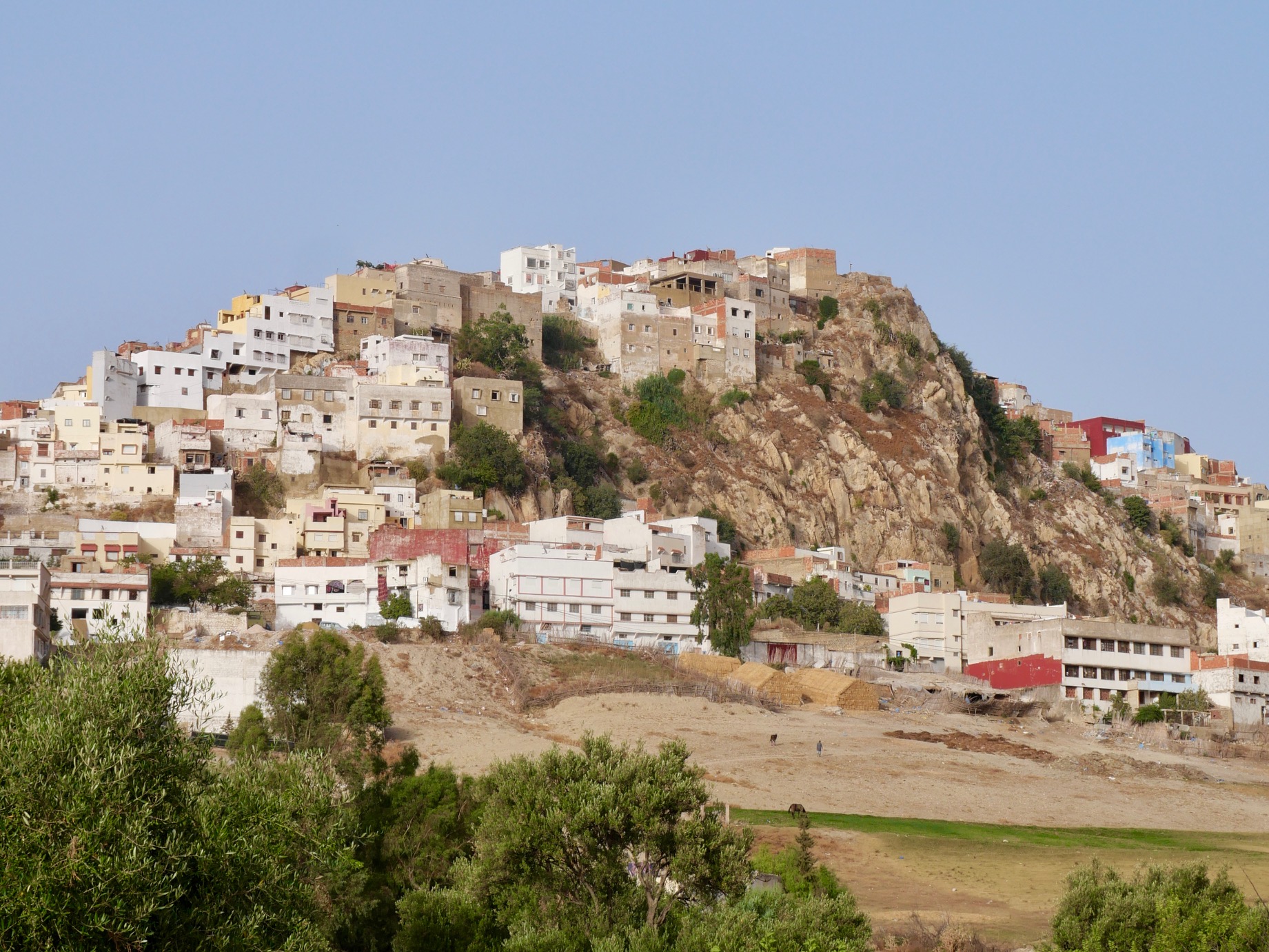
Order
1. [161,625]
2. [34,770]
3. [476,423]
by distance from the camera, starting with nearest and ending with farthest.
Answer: [34,770] < [161,625] < [476,423]

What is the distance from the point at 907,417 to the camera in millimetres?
106500

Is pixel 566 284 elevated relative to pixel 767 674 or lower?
elevated

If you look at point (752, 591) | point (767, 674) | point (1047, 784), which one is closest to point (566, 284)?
point (752, 591)

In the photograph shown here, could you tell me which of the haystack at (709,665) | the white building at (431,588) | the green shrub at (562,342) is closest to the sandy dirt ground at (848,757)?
the white building at (431,588)

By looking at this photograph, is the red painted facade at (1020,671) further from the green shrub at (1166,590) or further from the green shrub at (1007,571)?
the green shrub at (1166,590)

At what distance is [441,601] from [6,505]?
67.9 feet

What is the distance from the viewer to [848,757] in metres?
59.9

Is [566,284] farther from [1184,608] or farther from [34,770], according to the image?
[34,770]

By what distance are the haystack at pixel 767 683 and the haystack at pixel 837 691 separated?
1.41ft

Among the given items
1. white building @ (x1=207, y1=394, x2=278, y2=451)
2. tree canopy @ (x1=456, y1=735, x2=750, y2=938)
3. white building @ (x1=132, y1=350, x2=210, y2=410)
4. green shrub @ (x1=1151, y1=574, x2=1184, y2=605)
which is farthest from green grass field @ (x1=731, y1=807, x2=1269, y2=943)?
green shrub @ (x1=1151, y1=574, x2=1184, y2=605)

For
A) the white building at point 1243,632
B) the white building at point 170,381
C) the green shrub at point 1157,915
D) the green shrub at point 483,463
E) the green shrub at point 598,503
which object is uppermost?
the white building at point 170,381

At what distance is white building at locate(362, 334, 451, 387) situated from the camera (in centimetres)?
9006

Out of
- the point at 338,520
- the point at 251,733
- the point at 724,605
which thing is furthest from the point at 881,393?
the point at 251,733

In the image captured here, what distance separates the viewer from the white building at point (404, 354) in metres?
90.1
